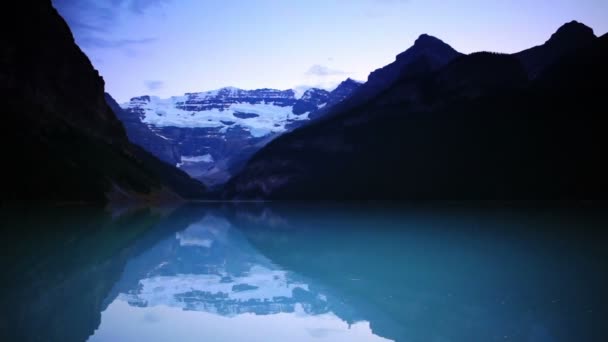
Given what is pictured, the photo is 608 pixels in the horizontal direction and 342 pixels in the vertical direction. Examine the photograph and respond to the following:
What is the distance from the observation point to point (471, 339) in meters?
12.6

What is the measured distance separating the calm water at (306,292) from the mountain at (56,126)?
7939 centimetres

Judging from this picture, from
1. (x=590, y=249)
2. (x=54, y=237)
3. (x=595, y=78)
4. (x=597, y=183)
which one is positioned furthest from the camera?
(x=595, y=78)

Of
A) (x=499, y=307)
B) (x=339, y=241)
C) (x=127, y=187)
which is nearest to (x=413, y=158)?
(x=127, y=187)

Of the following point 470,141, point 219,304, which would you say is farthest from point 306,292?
point 470,141

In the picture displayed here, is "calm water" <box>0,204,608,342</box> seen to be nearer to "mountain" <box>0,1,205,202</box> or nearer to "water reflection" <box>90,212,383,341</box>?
"water reflection" <box>90,212,383,341</box>

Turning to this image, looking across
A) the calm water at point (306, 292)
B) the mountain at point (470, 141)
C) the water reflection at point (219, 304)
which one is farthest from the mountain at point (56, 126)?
the water reflection at point (219, 304)

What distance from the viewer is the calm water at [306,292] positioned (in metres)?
13.6

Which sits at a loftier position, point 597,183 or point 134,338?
point 597,183

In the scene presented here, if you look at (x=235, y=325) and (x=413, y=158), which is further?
(x=413, y=158)

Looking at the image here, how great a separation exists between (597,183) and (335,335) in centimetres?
12823

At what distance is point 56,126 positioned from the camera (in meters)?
126

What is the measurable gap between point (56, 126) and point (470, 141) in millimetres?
122453

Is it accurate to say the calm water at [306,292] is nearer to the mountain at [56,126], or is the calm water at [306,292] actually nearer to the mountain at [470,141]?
the mountain at [56,126]

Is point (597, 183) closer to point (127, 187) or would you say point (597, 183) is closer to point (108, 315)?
point (127, 187)
